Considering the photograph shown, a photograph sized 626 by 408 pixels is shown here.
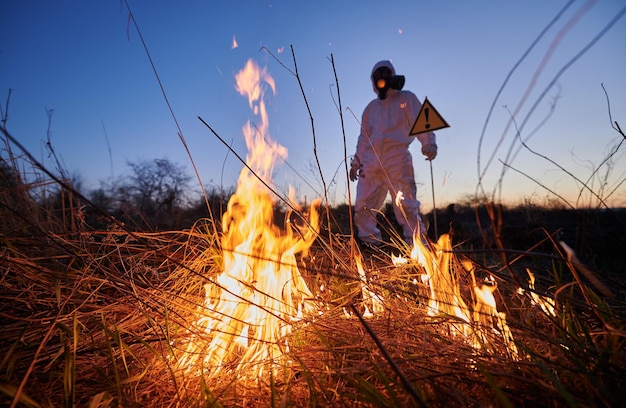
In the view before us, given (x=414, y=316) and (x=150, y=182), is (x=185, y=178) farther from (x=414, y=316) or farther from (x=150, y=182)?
(x=414, y=316)

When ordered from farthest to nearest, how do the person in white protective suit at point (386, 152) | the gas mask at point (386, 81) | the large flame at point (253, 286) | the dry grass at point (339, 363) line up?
the gas mask at point (386, 81) → the person in white protective suit at point (386, 152) → the large flame at point (253, 286) → the dry grass at point (339, 363)

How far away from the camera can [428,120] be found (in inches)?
116

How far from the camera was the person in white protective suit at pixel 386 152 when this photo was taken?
5812mm

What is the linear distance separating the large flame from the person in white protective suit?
11.9 feet

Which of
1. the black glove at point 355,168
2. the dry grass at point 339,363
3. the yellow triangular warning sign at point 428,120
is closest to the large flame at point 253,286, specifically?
the dry grass at point 339,363

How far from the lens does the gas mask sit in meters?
6.01

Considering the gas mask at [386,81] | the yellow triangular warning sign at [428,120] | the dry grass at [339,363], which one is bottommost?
the dry grass at [339,363]

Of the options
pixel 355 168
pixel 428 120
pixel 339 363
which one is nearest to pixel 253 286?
pixel 339 363

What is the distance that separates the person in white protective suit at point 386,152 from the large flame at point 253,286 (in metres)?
3.62

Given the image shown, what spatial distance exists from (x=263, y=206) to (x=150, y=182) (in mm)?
18430

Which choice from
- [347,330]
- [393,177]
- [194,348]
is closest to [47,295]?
[194,348]

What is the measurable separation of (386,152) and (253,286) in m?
4.83

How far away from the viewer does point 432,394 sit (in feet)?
3.52

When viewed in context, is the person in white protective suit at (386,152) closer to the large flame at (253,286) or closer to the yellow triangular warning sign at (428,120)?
the yellow triangular warning sign at (428,120)
